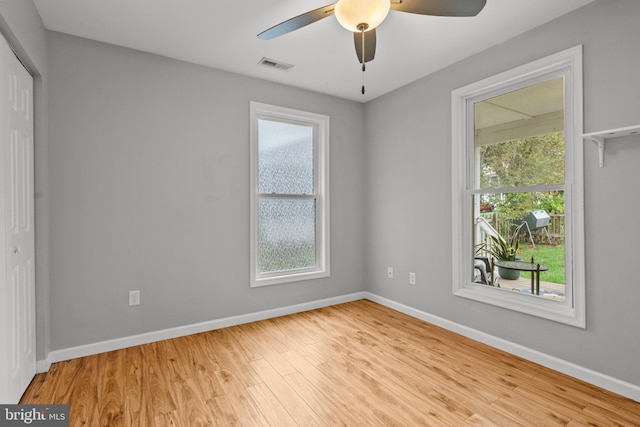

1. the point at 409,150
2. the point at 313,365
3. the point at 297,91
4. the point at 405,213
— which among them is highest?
the point at 297,91

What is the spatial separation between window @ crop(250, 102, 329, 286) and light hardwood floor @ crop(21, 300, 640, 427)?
93 cm

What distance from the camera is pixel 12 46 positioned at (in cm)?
190

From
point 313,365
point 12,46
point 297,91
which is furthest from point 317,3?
point 313,365

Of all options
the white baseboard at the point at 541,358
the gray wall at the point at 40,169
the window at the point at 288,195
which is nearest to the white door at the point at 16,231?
the gray wall at the point at 40,169

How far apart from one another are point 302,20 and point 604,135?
2.00 meters

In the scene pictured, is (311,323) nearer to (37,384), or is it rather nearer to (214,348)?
(214,348)

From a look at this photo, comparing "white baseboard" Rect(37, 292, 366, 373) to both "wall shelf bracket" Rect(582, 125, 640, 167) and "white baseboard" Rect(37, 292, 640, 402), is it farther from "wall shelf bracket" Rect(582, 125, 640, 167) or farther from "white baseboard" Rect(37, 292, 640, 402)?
"wall shelf bracket" Rect(582, 125, 640, 167)

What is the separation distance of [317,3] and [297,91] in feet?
5.08

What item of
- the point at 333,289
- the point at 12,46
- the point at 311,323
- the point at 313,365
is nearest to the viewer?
the point at 12,46

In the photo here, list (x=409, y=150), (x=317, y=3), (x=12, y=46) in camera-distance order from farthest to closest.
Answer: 1. (x=409, y=150)
2. (x=317, y=3)
3. (x=12, y=46)

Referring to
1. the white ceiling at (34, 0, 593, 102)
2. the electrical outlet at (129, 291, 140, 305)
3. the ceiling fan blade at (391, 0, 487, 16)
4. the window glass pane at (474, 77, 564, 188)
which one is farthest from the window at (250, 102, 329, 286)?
the ceiling fan blade at (391, 0, 487, 16)

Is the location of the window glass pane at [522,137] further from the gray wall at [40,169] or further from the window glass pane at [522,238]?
the gray wall at [40,169]

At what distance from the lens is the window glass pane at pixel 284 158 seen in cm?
355

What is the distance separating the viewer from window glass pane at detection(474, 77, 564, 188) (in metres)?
2.48
